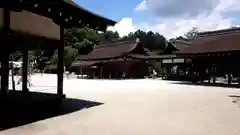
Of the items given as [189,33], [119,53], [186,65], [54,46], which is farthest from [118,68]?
[189,33]

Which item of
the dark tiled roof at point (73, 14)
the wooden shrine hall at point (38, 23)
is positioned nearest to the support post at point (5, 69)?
the wooden shrine hall at point (38, 23)

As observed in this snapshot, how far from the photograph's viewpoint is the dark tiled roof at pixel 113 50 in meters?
37.2

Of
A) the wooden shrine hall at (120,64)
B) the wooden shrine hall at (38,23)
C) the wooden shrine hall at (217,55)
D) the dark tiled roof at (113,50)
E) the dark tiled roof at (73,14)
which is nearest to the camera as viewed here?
the wooden shrine hall at (38,23)

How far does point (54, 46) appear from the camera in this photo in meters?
9.32

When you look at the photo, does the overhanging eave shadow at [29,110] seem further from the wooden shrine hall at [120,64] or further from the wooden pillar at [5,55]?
the wooden shrine hall at [120,64]

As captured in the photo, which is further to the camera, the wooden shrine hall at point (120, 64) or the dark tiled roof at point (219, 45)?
the wooden shrine hall at point (120, 64)

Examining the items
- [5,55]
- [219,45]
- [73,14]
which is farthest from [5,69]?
[219,45]

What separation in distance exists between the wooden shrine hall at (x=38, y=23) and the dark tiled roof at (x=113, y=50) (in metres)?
26.3

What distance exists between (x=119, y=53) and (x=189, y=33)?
1586 inches

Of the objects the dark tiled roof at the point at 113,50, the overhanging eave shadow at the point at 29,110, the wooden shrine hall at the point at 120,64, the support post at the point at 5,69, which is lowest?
the overhanging eave shadow at the point at 29,110

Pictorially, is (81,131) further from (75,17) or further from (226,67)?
(226,67)

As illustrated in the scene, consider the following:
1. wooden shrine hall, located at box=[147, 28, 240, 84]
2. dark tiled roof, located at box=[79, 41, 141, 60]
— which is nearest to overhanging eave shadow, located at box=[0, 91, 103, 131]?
wooden shrine hall, located at box=[147, 28, 240, 84]

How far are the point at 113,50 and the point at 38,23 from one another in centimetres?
3188

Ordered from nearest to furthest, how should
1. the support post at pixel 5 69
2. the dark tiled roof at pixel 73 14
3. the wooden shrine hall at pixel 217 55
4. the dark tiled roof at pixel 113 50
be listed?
the support post at pixel 5 69 < the dark tiled roof at pixel 73 14 < the wooden shrine hall at pixel 217 55 < the dark tiled roof at pixel 113 50
